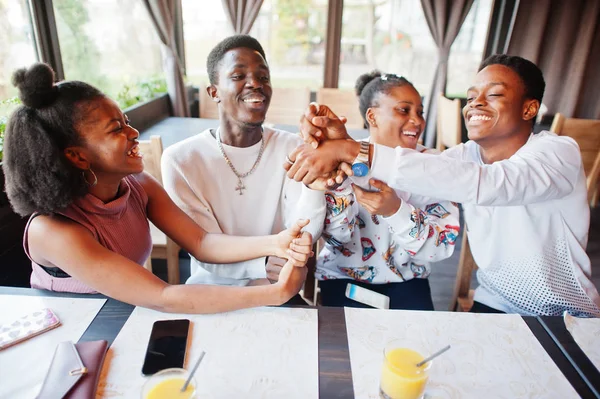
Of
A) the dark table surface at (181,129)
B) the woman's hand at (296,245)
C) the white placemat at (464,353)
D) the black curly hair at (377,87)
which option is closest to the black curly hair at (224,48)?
the black curly hair at (377,87)

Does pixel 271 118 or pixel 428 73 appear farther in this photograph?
pixel 428 73

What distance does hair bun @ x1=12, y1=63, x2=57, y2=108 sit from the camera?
3.38 ft

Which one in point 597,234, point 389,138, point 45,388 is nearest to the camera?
point 45,388

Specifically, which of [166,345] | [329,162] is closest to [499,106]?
[329,162]

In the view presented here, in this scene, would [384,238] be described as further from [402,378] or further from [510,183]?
[402,378]

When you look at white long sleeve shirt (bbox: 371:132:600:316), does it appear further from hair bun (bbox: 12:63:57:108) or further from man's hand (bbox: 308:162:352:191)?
hair bun (bbox: 12:63:57:108)

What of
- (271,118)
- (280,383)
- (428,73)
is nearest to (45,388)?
(280,383)

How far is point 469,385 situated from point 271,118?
3.56 meters

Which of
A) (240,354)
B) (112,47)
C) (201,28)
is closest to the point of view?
(240,354)

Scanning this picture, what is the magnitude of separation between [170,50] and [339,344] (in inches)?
158

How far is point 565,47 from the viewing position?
14.7ft

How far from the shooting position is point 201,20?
15.4 ft

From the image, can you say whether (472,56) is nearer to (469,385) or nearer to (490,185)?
(490,185)

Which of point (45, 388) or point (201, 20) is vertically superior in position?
point (201, 20)
